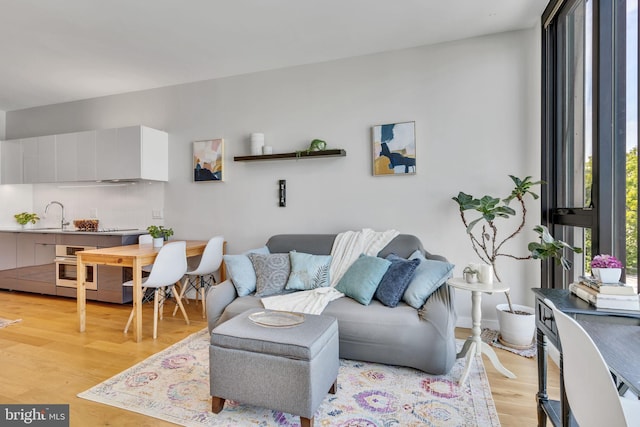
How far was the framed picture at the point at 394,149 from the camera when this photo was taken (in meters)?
3.30

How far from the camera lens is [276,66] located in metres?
3.75

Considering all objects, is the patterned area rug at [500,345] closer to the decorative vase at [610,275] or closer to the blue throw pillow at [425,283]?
the blue throw pillow at [425,283]

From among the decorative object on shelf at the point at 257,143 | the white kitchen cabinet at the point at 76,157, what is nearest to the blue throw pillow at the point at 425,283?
the decorative object on shelf at the point at 257,143

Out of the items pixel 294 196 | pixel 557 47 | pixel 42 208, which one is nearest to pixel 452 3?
pixel 557 47

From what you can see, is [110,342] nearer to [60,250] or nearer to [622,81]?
[60,250]

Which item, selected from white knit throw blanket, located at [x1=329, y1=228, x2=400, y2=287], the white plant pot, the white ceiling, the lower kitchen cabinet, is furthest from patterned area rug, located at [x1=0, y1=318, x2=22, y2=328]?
the white plant pot

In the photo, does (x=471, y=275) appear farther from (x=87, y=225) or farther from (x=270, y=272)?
(x=87, y=225)

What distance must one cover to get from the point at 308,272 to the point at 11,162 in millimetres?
4815

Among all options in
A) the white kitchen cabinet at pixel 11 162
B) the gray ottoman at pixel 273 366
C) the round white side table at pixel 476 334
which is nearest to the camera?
the gray ottoman at pixel 273 366

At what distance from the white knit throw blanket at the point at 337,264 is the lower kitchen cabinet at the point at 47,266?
229 centimetres

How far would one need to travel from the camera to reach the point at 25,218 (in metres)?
4.95

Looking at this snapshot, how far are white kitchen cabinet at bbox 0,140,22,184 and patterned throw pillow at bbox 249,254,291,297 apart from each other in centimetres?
408

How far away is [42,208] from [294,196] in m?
4.13

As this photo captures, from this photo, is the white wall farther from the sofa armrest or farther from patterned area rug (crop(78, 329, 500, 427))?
patterned area rug (crop(78, 329, 500, 427))
